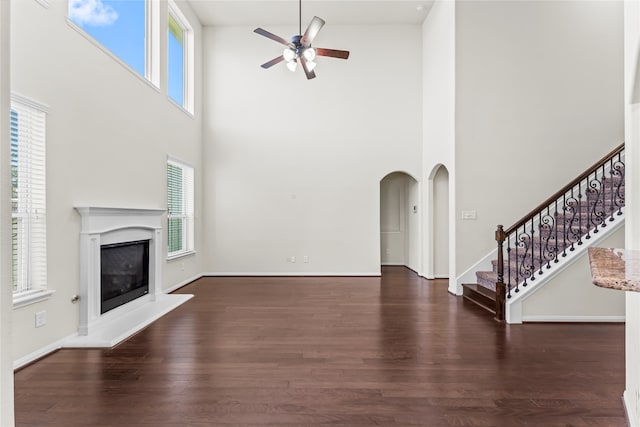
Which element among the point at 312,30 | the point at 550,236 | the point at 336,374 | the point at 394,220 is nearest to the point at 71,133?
the point at 312,30

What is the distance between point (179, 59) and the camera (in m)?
6.82

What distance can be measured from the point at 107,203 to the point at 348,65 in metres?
5.36

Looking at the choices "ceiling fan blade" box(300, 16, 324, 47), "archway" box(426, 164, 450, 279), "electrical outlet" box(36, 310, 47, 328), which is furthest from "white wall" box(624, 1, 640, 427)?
"archway" box(426, 164, 450, 279)

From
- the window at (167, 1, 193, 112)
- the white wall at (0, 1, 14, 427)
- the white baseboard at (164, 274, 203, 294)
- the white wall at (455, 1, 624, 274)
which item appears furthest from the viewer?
the window at (167, 1, 193, 112)

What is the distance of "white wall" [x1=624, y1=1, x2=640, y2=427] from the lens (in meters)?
1.99

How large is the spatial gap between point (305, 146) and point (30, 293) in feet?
17.6

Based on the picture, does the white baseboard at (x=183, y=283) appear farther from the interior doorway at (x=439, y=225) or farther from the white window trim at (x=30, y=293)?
the interior doorway at (x=439, y=225)

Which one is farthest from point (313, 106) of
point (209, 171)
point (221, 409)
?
point (221, 409)

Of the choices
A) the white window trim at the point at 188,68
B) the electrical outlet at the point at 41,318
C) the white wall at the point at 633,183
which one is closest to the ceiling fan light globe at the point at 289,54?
the white window trim at the point at 188,68

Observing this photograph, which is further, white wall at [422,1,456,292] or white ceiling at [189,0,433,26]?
white ceiling at [189,0,433,26]

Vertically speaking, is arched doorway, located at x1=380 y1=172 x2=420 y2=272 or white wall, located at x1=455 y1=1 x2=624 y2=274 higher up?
white wall, located at x1=455 y1=1 x2=624 y2=274

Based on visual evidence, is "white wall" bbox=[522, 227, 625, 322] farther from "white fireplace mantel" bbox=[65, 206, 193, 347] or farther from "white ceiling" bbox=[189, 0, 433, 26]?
"white ceiling" bbox=[189, 0, 433, 26]

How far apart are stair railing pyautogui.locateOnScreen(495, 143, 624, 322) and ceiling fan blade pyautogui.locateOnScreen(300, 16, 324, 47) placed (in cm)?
315

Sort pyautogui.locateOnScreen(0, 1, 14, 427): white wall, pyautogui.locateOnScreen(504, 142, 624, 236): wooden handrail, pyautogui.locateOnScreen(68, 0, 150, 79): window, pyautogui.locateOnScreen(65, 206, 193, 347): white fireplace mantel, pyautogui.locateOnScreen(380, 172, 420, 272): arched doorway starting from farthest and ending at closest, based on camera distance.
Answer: pyautogui.locateOnScreen(380, 172, 420, 272): arched doorway
pyautogui.locateOnScreen(504, 142, 624, 236): wooden handrail
pyautogui.locateOnScreen(68, 0, 150, 79): window
pyautogui.locateOnScreen(65, 206, 193, 347): white fireplace mantel
pyautogui.locateOnScreen(0, 1, 14, 427): white wall
